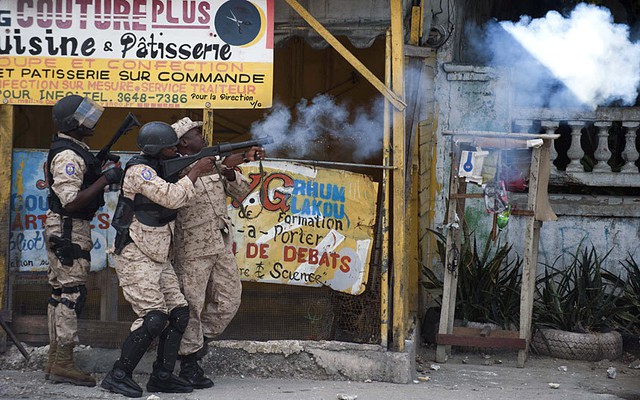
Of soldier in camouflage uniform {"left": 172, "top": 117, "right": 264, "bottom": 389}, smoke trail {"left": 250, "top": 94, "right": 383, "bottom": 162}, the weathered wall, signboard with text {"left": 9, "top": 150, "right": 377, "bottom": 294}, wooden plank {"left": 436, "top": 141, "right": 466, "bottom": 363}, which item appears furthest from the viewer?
smoke trail {"left": 250, "top": 94, "right": 383, "bottom": 162}

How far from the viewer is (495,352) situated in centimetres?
859

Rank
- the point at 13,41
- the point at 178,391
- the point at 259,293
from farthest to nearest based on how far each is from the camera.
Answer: the point at 259,293 < the point at 13,41 < the point at 178,391

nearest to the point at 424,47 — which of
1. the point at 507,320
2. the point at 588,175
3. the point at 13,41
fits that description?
the point at 588,175

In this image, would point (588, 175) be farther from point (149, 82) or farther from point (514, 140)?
point (149, 82)

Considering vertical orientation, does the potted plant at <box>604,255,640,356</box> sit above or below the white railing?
below

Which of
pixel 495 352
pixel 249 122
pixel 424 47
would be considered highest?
pixel 424 47

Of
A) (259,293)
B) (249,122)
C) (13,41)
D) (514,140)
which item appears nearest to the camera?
(13,41)

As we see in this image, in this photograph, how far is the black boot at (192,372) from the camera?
6.87 metres

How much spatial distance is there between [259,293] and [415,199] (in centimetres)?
174

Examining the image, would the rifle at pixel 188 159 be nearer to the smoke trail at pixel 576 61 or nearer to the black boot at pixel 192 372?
the black boot at pixel 192 372

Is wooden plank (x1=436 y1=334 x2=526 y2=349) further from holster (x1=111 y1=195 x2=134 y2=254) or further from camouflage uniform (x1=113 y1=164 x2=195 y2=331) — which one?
holster (x1=111 y1=195 x2=134 y2=254)

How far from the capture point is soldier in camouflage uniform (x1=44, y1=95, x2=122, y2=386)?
21.7 feet

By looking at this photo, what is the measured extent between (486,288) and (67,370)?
12.3 feet

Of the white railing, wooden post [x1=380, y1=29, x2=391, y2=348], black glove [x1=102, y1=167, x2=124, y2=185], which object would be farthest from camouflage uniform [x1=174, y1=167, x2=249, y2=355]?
the white railing
